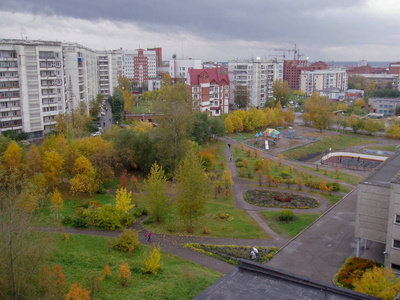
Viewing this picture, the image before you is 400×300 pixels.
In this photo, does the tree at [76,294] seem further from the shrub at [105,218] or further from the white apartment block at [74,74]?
the white apartment block at [74,74]

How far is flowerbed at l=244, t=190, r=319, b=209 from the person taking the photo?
28500mm

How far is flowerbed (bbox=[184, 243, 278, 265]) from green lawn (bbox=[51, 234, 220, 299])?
1.54 m

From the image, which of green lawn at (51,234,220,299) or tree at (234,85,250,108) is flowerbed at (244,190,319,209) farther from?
tree at (234,85,250,108)

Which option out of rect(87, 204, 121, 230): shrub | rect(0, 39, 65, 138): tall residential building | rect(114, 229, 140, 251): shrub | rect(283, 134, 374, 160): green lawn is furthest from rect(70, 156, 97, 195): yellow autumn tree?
rect(283, 134, 374, 160): green lawn

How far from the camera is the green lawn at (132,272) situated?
15672mm

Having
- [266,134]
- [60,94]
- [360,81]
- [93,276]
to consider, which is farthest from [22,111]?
[360,81]

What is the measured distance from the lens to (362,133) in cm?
6309

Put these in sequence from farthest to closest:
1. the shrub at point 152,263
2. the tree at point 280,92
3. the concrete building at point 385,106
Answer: the tree at point 280,92
the concrete building at point 385,106
the shrub at point 152,263

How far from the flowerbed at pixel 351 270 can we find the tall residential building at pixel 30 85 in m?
41.1

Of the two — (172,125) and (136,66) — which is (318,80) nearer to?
(136,66)

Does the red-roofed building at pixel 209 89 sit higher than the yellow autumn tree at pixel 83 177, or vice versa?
the red-roofed building at pixel 209 89

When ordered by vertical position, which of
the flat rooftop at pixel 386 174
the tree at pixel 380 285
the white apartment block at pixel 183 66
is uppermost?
the white apartment block at pixel 183 66

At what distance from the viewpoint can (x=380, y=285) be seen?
14.0 m

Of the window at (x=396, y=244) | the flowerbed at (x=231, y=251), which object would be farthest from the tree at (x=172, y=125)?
the window at (x=396, y=244)
